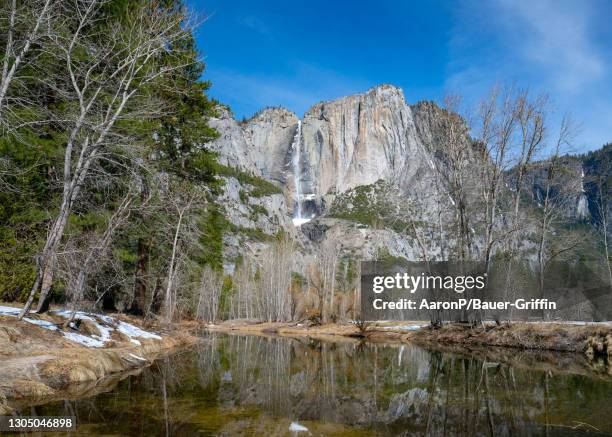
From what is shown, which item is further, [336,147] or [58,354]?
[336,147]

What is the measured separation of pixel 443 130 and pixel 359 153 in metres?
Result: 154

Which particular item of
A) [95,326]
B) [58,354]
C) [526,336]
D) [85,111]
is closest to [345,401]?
[58,354]

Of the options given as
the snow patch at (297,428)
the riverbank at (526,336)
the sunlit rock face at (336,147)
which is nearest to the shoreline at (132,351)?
the riverbank at (526,336)

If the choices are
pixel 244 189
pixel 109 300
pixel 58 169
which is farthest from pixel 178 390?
pixel 244 189

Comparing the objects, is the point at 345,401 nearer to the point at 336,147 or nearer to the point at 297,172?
the point at 336,147

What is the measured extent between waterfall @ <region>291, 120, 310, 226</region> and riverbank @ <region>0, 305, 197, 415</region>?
526ft

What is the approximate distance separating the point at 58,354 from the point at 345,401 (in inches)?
212

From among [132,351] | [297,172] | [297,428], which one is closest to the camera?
[297,428]

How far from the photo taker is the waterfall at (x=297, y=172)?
177000 millimetres

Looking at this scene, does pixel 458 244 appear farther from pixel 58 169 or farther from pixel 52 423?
pixel 52 423

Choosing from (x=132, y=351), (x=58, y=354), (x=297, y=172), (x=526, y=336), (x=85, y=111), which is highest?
(x=297, y=172)

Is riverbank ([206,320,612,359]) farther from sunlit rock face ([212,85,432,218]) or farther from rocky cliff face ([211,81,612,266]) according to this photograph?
sunlit rock face ([212,85,432,218])

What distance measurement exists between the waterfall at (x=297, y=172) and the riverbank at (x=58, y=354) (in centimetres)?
16028

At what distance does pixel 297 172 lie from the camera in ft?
593
